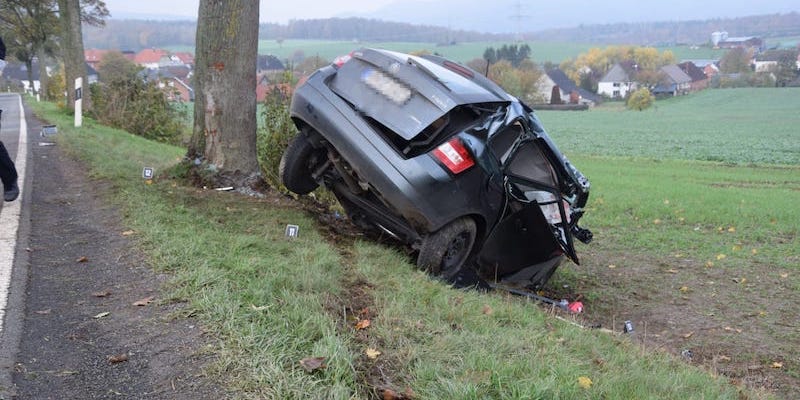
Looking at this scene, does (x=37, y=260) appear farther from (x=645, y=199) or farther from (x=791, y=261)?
(x=645, y=199)

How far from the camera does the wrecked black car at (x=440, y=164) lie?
18.4 ft

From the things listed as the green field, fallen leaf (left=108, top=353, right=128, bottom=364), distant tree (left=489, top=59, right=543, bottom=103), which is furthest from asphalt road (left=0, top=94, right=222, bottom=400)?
distant tree (left=489, top=59, right=543, bottom=103)

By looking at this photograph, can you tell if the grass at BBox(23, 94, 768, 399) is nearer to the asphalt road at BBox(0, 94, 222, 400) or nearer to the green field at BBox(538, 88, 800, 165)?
the asphalt road at BBox(0, 94, 222, 400)

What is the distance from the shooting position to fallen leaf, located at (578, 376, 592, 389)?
3373mm

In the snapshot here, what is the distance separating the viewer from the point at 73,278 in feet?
15.2

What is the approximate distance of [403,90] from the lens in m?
5.91

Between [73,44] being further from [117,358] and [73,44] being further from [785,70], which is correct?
[785,70]

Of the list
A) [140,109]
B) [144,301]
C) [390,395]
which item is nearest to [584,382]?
[390,395]

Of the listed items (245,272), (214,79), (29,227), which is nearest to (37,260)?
(29,227)

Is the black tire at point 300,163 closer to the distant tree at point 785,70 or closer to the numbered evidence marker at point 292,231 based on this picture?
the numbered evidence marker at point 292,231

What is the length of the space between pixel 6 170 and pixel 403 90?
3.87 m

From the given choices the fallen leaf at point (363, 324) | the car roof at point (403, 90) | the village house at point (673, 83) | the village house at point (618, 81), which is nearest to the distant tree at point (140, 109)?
the car roof at point (403, 90)

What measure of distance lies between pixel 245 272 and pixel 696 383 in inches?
111

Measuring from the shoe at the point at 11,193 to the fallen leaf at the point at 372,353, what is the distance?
4.73 meters
